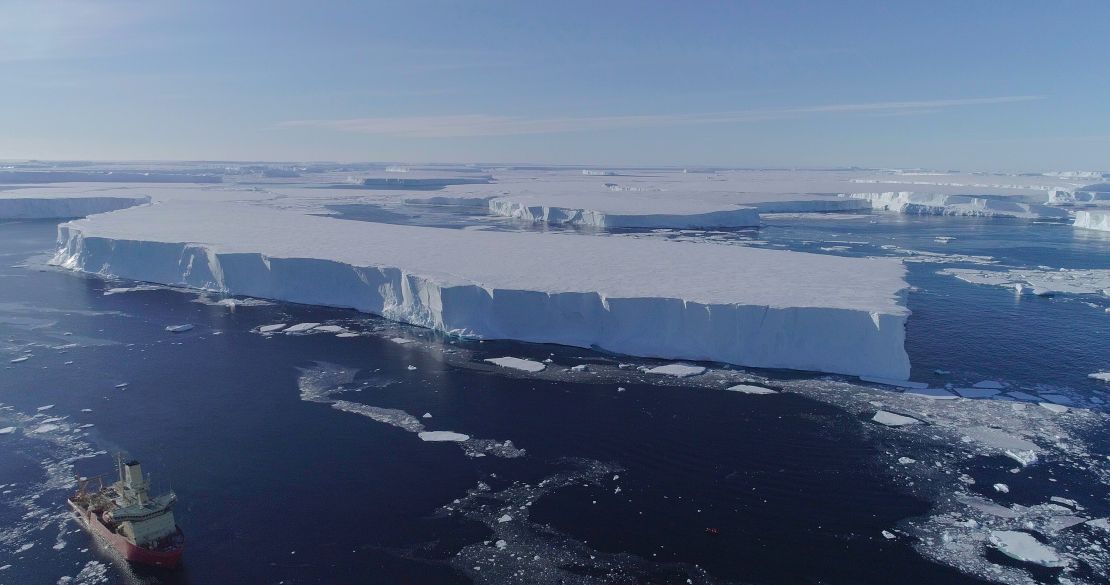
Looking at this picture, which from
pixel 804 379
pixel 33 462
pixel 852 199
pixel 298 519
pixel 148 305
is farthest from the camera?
pixel 852 199

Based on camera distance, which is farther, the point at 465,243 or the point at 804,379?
the point at 465,243

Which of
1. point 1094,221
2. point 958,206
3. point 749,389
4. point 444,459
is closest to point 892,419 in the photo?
point 749,389

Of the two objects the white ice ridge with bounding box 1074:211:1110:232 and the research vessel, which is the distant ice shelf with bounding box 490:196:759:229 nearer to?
the white ice ridge with bounding box 1074:211:1110:232

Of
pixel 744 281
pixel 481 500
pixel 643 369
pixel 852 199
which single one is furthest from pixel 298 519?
pixel 852 199

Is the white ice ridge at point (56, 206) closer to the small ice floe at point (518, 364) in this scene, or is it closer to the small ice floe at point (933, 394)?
the small ice floe at point (518, 364)

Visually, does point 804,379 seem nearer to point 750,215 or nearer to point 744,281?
point 744,281
